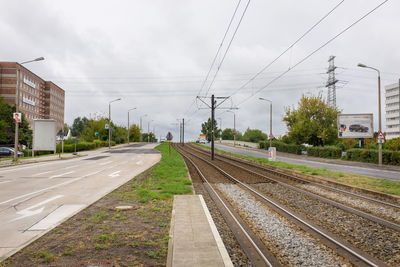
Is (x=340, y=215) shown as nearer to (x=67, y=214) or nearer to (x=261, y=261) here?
(x=261, y=261)

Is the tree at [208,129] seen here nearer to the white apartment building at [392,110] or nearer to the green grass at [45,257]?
the white apartment building at [392,110]

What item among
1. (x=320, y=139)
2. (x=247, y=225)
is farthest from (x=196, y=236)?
(x=320, y=139)

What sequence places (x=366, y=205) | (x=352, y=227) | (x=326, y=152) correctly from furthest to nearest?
(x=326, y=152)
(x=366, y=205)
(x=352, y=227)

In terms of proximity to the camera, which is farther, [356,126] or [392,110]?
[392,110]

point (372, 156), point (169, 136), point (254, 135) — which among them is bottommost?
point (372, 156)

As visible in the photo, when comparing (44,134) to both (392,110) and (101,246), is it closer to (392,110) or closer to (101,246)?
(101,246)

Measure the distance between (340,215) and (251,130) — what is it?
490ft

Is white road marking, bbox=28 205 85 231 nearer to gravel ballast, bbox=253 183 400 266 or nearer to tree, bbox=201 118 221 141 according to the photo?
gravel ballast, bbox=253 183 400 266

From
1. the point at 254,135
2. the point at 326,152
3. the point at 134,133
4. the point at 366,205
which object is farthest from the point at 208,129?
the point at 366,205

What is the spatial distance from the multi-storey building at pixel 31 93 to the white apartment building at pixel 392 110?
425 feet

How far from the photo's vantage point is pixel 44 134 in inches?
1328

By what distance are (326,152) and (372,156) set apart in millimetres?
9502

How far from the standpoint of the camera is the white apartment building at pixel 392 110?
392 feet

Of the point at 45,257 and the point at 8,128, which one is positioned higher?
the point at 8,128
